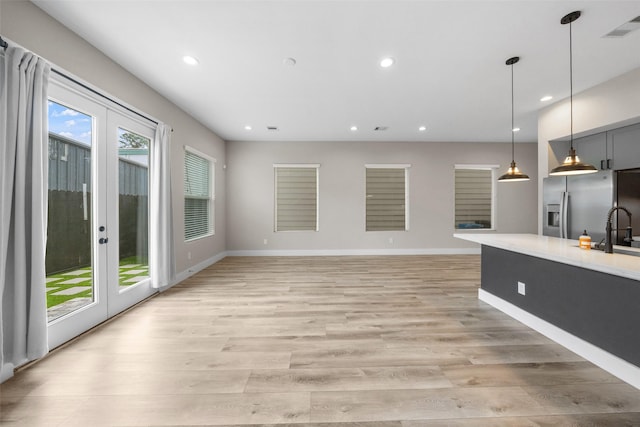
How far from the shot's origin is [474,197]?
6.73 m

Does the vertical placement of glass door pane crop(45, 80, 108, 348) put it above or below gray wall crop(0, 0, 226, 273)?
below

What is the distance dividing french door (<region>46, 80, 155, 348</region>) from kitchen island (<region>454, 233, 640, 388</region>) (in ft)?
13.8

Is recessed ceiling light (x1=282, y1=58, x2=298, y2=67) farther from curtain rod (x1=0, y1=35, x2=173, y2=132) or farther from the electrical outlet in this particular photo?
the electrical outlet

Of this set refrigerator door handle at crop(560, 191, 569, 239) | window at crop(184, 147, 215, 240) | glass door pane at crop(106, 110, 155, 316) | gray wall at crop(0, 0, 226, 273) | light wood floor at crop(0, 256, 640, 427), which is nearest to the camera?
light wood floor at crop(0, 256, 640, 427)

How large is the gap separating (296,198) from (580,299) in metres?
5.39

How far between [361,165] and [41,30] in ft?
18.3

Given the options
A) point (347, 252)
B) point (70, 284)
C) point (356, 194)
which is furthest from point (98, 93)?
point (347, 252)

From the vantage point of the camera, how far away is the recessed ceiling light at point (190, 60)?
9.09 feet

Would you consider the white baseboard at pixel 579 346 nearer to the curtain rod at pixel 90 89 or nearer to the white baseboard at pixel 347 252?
the white baseboard at pixel 347 252

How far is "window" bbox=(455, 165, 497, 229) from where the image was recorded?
6.68 metres

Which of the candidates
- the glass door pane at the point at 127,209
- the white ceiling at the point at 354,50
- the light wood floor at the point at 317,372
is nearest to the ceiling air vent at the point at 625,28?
the white ceiling at the point at 354,50

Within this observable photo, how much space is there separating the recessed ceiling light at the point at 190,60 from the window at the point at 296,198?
146 inches

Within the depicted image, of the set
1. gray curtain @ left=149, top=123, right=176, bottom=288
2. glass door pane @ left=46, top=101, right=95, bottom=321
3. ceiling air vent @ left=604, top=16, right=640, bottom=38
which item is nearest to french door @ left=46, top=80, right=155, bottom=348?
glass door pane @ left=46, top=101, right=95, bottom=321

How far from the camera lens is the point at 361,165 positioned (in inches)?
257
